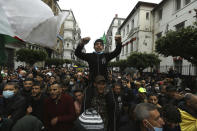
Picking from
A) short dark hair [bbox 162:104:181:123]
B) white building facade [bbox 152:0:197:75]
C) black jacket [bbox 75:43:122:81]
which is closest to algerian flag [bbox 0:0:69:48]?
black jacket [bbox 75:43:122:81]

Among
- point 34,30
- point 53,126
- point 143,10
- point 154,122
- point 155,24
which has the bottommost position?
point 53,126

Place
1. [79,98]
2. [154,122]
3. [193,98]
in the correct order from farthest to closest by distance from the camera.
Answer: [79,98]
[193,98]
[154,122]

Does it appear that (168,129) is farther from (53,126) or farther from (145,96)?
(145,96)

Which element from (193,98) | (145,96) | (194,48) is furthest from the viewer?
(194,48)

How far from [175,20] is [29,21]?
19.1 meters

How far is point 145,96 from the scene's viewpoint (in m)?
4.64

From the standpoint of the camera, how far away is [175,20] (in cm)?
1742

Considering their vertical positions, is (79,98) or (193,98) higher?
(193,98)

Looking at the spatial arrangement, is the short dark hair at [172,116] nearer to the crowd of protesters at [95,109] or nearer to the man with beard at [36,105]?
the crowd of protesters at [95,109]

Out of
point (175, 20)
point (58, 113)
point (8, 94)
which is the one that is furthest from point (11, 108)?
point (175, 20)

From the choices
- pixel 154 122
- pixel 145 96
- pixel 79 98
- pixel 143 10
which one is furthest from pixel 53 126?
pixel 143 10

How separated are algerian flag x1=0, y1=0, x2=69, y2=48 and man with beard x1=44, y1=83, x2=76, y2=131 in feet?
4.57

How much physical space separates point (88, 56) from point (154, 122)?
1659 mm

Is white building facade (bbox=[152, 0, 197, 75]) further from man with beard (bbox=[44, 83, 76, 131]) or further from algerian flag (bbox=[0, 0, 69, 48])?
algerian flag (bbox=[0, 0, 69, 48])
